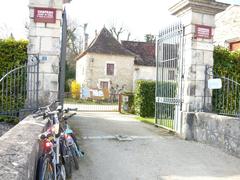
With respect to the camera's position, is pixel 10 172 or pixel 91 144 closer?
pixel 10 172

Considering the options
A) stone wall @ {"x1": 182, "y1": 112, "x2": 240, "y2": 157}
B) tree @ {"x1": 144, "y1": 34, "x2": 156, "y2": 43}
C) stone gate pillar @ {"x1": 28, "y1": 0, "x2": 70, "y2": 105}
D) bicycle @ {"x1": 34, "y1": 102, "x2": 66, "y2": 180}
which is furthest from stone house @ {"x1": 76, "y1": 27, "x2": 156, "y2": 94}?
bicycle @ {"x1": 34, "y1": 102, "x2": 66, "y2": 180}

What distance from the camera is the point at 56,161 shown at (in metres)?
4.18

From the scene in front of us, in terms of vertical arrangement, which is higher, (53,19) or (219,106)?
(53,19)

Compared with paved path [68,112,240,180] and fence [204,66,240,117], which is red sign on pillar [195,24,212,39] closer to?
fence [204,66,240,117]

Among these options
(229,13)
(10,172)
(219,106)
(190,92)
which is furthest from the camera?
(229,13)

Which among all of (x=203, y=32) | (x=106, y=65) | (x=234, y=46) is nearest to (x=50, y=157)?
(x=203, y=32)

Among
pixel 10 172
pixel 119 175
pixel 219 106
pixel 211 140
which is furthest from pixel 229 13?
pixel 10 172

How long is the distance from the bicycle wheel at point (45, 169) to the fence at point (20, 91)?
3628 millimetres

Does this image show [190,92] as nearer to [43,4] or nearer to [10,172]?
[43,4]

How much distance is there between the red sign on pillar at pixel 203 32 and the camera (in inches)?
337

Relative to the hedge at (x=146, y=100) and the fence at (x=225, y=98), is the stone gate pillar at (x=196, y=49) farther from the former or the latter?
the hedge at (x=146, y=100)

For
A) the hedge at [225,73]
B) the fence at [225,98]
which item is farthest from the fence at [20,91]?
the hedge at [225,73]

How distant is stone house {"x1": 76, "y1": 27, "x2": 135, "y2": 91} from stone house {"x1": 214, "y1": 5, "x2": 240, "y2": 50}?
57.0 feet

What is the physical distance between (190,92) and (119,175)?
372cm
